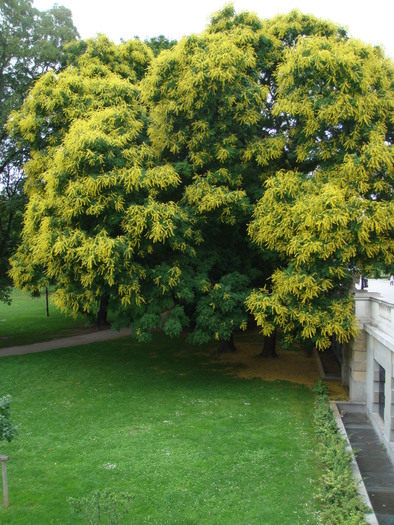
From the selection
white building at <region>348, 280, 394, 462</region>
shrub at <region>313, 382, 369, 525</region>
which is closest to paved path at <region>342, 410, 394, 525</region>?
white building at <region>348, 280, 394, 462</region>

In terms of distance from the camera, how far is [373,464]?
36.1 feet

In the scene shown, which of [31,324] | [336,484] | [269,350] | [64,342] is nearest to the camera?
[336,484]

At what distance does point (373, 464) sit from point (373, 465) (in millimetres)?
58

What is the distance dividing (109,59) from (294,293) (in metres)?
12.0

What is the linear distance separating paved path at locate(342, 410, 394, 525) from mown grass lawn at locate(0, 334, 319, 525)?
1070mm

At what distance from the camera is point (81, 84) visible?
16.7 metres

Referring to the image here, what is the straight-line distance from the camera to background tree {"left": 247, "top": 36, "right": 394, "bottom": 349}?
42.7 ft

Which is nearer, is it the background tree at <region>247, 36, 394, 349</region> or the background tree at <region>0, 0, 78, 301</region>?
the background tree at <region>247, 36, 394, 349</region>

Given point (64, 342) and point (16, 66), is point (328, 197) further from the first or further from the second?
point (64, 342)

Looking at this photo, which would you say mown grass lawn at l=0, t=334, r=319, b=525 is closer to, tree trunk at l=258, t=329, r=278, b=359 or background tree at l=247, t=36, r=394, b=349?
tree trunk at l=258, t=329, r=278, b=359

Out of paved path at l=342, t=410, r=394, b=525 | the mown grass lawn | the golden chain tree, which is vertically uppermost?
the golden chain tree

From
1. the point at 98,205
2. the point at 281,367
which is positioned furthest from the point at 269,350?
the point at 98,205

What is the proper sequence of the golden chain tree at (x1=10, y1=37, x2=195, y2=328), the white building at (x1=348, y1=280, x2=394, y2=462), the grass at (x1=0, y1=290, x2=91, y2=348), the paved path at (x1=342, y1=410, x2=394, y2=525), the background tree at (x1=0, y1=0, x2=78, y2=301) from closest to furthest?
the paved path at (x1=342, y1=410, x2=394, y2=525), the white building at (x1=348, y1=280, x2=394, y2=462), the golden chain tree at (x1=10, y1=37, x2=195, y2=328), the background tree at (x1=0, y1=0, x2=78, y2=301), the grass at (x1=0, y1=290, x2=91, y2=348)

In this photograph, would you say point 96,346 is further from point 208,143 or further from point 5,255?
point 208,143
